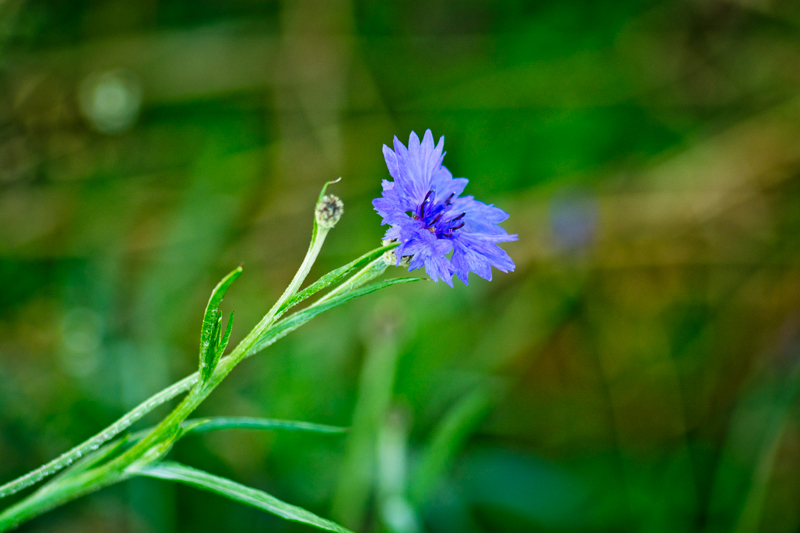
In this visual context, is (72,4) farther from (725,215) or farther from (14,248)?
(725,215)

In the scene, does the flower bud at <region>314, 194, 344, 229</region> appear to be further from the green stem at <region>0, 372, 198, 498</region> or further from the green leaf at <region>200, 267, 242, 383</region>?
the green stem at <region>0, 372, 198, 498</region>

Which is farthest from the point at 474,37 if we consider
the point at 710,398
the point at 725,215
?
the point at 710,398

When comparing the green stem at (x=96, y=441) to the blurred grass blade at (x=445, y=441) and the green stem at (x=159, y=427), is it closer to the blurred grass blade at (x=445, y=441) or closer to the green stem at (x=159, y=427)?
the green stem at (x=159, y=427)

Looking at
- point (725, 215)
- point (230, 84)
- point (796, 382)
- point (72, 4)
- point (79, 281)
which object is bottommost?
point (796, 382)

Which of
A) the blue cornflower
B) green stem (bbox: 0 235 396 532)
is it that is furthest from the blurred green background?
green stem (bbox: 0 235 396 532)

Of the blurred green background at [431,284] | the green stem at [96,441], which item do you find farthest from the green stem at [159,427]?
the blurred green background at [431,284]
